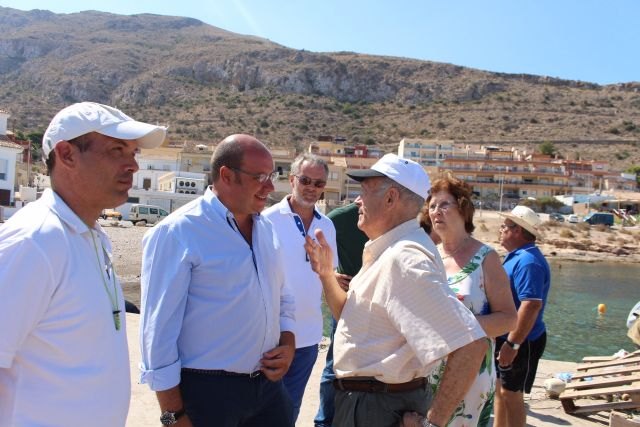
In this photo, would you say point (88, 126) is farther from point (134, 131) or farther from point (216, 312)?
point (216, 312)

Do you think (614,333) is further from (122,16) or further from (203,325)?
(122,16)

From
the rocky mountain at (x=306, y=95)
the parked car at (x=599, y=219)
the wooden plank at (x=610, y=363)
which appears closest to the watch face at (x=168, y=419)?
the wooden plank at (x=610, y=363)


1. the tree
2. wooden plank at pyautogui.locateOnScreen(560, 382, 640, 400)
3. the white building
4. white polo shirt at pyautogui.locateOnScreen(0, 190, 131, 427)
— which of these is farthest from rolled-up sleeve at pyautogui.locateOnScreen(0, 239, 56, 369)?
the tree

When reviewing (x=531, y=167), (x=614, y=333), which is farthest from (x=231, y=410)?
(x=531, y=167)

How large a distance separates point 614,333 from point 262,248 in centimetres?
1711

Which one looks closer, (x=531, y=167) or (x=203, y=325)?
(x=203, y=325)

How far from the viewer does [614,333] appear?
16.8 m

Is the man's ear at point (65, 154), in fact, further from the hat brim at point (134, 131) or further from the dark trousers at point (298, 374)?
the dark trousers at point (298, 374)

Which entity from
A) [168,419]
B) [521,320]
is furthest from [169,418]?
[521,320]

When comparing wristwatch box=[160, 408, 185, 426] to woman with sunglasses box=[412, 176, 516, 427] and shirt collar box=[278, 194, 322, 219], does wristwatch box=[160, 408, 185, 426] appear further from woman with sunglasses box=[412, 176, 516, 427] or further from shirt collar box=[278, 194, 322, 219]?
shirt collar box=[278, 194, 322, 219]

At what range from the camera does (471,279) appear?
9.94 feet

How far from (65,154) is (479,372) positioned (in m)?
2.18

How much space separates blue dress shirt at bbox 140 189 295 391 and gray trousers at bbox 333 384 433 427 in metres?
0.44

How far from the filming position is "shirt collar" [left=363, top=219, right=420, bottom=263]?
7.68 ft
